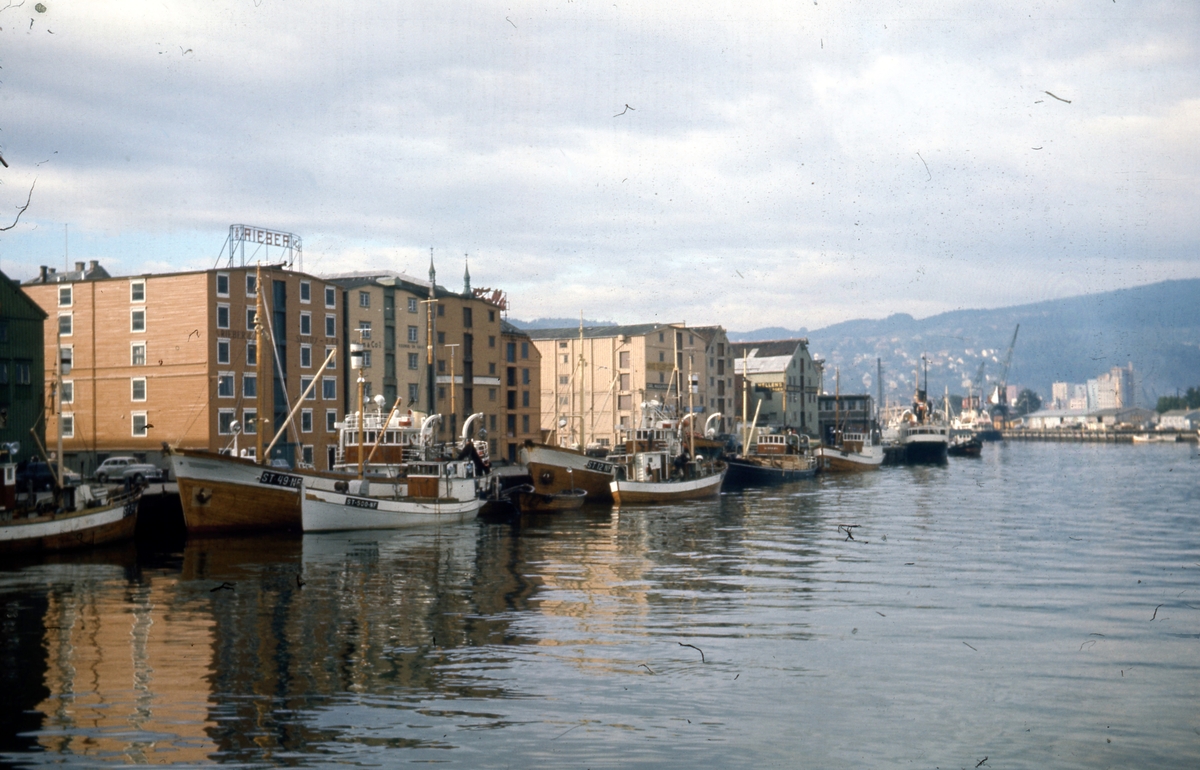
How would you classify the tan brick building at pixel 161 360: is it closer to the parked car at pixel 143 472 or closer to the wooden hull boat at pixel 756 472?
the parked car at pixel 143 472

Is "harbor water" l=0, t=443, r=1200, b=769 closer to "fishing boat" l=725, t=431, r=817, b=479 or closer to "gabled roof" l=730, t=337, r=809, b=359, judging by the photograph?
"fishing boat" l=725, t=431, r=817, b=479

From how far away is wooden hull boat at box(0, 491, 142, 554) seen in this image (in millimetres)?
42469

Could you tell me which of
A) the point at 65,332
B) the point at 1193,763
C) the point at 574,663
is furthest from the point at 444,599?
the point at 65,332

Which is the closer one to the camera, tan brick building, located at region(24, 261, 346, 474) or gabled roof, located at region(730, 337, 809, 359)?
tan brick building, located at region(24, 261, 346, 474)

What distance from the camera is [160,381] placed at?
260 feet

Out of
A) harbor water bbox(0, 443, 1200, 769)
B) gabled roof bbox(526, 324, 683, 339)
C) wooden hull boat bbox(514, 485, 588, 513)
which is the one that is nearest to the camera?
harbor water bbox(0, 443, 1200, 769)

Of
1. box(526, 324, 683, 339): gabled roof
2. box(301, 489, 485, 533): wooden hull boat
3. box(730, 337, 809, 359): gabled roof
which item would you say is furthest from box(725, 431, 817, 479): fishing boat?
box(730, 337, 809, 359): gabled roof

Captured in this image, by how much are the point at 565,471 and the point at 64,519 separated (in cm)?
3513

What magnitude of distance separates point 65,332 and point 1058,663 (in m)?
77.5

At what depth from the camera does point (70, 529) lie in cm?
4453

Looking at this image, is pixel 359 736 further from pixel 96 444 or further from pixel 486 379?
pixel 486 379

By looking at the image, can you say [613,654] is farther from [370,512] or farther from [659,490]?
[659,490]

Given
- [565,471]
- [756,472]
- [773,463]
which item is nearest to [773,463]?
[773,463]

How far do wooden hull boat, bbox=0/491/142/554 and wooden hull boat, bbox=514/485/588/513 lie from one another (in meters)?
25.2
